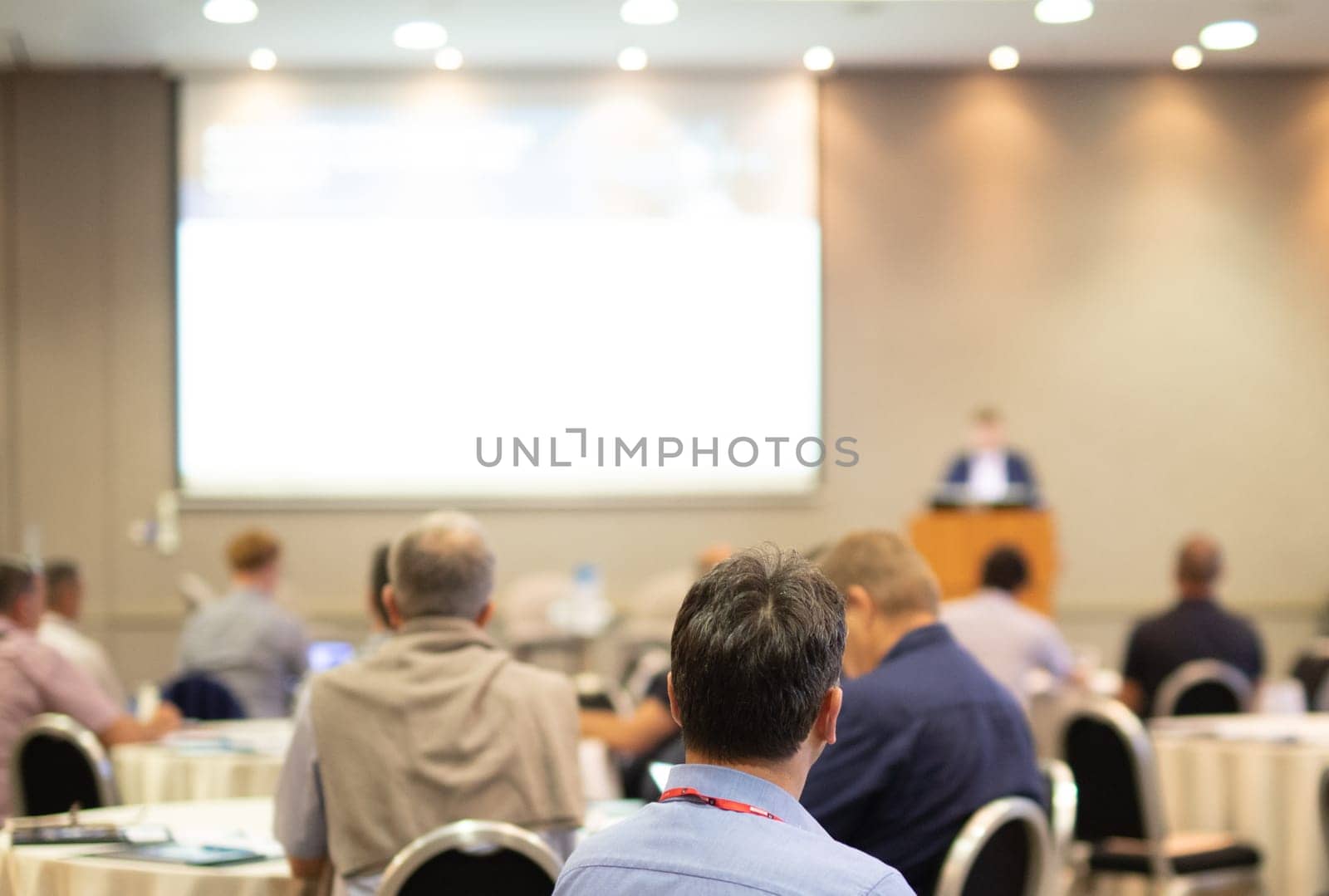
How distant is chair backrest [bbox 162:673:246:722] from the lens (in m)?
5.66

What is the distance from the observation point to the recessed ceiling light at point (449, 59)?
30.6ft

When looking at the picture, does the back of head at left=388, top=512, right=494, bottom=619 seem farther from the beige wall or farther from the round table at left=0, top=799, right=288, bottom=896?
the beige wall

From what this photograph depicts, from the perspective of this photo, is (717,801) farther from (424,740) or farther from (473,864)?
(424,740)

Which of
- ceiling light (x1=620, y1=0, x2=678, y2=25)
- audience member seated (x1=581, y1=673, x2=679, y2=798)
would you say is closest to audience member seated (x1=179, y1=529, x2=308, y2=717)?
audience member seated (x1=581, y1=673, x2=679, y2=798)

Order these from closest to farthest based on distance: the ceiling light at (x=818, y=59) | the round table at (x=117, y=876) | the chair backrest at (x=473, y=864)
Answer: the chair backrest at (x=473, y=864) → the round table at (x=117, y=876) → the ceiling light at (x=818, y=59)

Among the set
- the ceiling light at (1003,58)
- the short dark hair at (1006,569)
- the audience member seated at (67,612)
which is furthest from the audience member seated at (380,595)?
the ceiling light at (1003,58)

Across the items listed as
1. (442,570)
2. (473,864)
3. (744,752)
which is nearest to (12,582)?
(442,570)

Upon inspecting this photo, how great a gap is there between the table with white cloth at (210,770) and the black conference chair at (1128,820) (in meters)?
1.48

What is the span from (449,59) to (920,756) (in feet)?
25.2

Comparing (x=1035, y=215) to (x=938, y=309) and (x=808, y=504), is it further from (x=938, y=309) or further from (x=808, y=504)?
(x=808, y=504)

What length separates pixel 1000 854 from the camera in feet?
8.96

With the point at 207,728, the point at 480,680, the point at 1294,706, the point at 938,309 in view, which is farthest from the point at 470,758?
the point at 938,309

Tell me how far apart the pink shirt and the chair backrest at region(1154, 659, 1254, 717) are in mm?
3994

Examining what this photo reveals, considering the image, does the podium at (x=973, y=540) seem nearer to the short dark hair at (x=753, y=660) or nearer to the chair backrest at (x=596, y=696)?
the chair backrest at (x=596, y=696)
